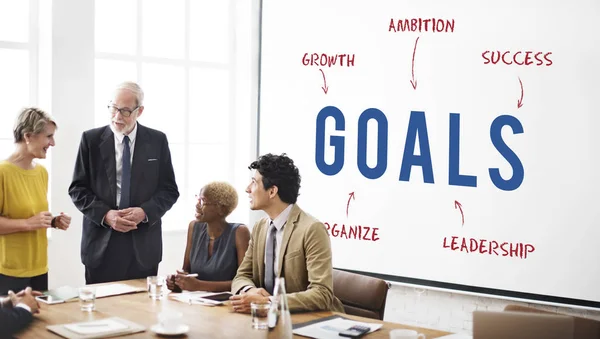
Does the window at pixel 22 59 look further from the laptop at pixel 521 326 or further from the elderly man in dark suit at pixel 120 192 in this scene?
the laptop at pixel 521 326

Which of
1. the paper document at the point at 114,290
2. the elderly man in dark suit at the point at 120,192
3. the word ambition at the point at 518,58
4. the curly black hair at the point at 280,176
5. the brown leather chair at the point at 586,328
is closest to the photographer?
the brown leather chair at the point at 586,328

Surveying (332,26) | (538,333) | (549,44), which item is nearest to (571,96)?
(549,44)

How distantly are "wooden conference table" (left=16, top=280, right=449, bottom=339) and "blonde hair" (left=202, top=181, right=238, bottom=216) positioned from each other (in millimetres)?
681

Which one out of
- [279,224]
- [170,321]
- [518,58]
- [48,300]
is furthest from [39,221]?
[518,58]

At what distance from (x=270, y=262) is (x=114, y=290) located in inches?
30.3

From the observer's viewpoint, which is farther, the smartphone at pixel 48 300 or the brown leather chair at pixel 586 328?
the smartphone at pixel 48 300

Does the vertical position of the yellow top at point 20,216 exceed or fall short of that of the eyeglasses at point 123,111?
it falls short

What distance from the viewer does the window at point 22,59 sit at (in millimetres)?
5082

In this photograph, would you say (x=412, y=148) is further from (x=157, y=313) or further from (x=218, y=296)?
(x=157, y=313)

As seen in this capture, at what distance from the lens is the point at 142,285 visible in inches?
154

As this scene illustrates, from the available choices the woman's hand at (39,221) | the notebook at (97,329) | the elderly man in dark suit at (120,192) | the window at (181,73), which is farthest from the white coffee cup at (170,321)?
the window at (181,73)

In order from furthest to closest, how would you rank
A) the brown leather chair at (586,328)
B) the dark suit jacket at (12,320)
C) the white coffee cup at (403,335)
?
the brown leather chair at (586,328)
the dark suit jacket at (12,320)
the white coffee cup at (403,335)

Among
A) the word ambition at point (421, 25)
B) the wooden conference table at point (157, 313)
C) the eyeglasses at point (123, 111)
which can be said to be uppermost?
the word ambition at point (421, 25)

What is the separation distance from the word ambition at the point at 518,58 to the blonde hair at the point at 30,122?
2.72 m
